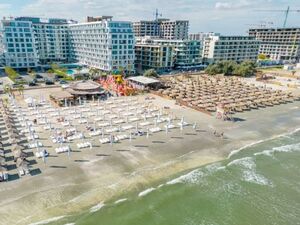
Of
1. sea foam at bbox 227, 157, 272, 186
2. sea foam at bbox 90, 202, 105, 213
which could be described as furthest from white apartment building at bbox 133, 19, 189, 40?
sea foam at bbox 90, 202, 105, 213

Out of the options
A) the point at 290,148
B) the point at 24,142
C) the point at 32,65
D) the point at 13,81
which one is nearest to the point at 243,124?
the point at 290,148

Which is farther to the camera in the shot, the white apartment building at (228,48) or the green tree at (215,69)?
the white apartment building at (228,48)

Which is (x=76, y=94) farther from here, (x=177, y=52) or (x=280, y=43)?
(x=280, y=43)

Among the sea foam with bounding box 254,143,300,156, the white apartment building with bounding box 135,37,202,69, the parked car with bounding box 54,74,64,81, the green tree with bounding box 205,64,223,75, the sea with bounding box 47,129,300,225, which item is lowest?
the sea with bounding box 47,129,300,225

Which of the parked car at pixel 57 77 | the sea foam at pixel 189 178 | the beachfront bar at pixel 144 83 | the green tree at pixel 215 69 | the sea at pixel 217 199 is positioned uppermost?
the green tree at pixel 215 69

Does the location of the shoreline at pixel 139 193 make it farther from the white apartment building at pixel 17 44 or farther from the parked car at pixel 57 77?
the white apartment building at pixel 17 44

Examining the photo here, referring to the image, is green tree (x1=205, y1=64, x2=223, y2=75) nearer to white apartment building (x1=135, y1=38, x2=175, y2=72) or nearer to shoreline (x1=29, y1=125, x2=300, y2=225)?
white apartment building (x1=135, y1=38, x2=175, y2=72)

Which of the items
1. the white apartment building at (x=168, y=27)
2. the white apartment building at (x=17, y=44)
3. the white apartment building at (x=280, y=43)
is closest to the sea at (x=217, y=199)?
the white apartment building at (x=17, y=44)
